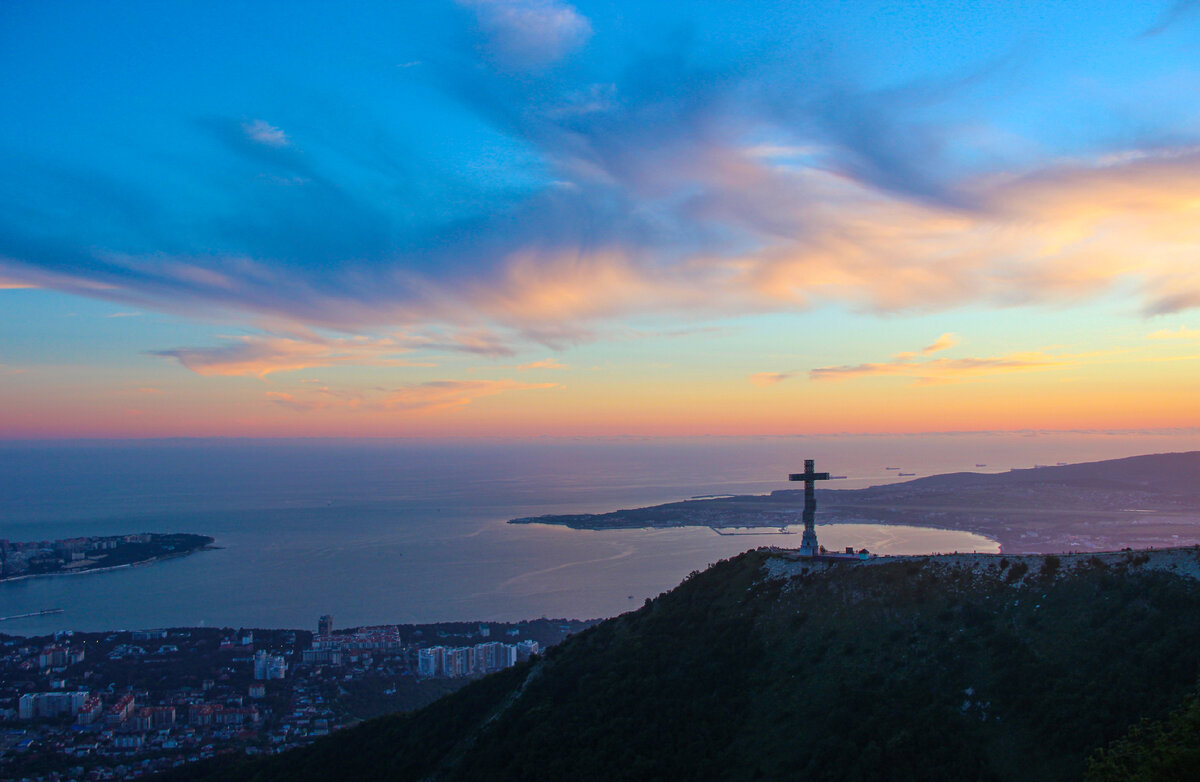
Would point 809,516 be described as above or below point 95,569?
above

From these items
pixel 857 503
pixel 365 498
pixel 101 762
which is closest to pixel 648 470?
pixel 365 498

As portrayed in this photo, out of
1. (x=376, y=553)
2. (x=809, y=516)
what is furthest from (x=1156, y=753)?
(x=376, y=553)

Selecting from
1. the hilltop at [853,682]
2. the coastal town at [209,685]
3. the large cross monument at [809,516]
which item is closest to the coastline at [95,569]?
the coastal town at [209,685]

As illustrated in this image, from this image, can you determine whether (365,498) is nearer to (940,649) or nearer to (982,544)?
(982,544)

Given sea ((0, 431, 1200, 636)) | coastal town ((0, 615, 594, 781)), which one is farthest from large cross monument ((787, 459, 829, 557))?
sea ((0, 431, 1200, 636))

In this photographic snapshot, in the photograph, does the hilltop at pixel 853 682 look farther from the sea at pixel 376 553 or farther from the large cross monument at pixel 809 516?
the sea at pixel 376 553

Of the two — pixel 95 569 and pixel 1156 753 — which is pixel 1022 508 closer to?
pixel 1156 753
